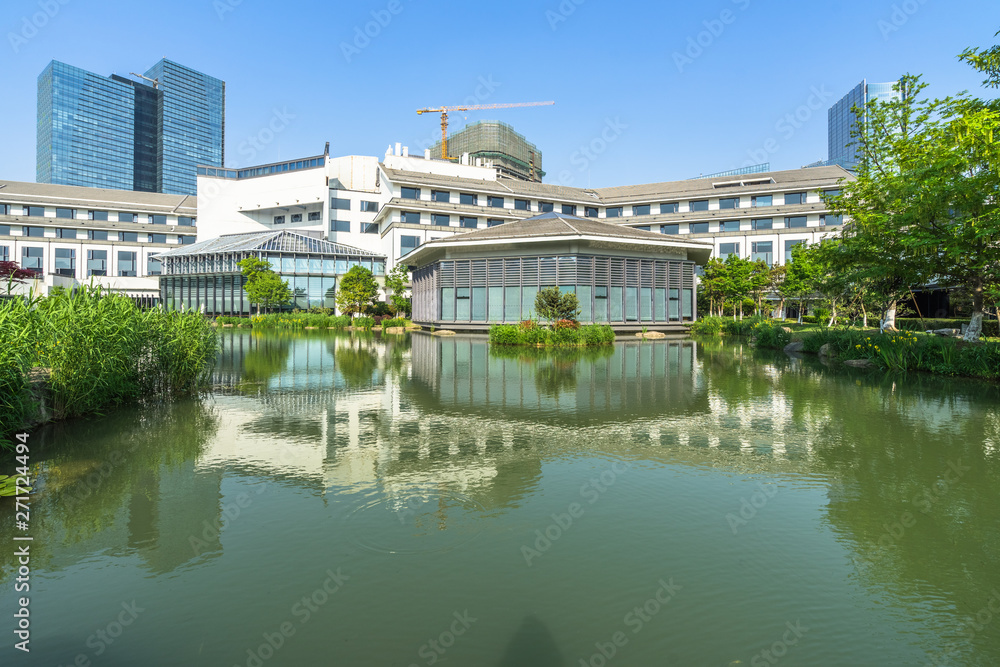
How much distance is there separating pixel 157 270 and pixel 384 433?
75567 millimetres

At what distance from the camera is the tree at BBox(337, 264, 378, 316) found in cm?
4731

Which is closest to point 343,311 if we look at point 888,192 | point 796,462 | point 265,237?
point 265,237

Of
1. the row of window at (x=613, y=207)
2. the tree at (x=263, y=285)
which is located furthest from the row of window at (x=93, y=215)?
the row of window at (x=613, y=207)

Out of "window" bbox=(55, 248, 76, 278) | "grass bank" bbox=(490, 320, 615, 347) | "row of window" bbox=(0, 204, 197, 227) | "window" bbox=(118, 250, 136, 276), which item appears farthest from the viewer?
"window" bbox=(118, 250, 136, 276)

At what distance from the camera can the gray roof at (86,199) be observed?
219ft

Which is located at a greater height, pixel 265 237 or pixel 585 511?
pixel 265 237

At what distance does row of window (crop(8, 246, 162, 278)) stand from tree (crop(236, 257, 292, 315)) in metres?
24.4

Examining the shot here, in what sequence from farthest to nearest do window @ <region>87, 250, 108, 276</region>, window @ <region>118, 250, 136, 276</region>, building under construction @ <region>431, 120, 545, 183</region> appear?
building under construction @ <region>431, 120, 545, 183</region> → window @ <region>118, 250, 136, 276</region> → window @ <region>87, 250, 108, 276</region>

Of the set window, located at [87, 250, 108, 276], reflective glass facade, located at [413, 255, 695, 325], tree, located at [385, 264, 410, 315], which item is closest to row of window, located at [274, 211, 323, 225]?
tree, located at [385, 264, 410, 315]

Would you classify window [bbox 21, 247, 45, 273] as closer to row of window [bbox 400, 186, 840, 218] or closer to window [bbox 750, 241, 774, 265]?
row of window [bbox 400, 186, 840, 218]

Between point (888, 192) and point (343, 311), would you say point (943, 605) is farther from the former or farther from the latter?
point (343, 311)

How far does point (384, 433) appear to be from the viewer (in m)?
8.25

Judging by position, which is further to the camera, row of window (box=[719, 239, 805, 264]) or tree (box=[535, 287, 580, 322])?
row of window (box=[719, 239, 805, 264])

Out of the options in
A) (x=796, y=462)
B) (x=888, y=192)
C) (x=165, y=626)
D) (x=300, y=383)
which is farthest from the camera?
(x=888, y=192)
